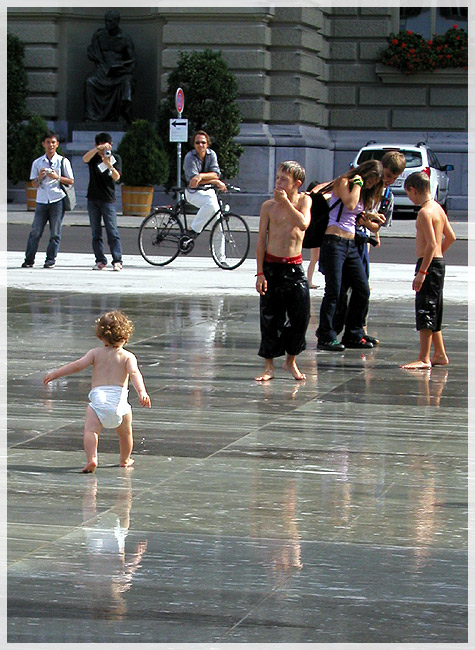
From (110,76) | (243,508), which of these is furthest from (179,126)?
(243,508)

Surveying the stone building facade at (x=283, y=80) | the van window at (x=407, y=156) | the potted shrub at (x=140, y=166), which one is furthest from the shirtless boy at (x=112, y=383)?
the stone building facade at (x=283, y=80)

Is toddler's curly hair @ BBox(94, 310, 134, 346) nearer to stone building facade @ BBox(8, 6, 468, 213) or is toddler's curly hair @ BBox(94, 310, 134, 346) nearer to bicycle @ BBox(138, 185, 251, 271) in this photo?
bicycle @ BBox(138, 185, 251, 271)

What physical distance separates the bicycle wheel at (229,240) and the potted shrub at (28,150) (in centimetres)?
1329

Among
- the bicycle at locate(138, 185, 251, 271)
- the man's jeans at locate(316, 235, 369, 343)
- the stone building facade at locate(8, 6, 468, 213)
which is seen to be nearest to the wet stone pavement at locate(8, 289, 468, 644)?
the man's jeans at locate(316, 235, 369, 343)

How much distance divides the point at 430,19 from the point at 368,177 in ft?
85.1

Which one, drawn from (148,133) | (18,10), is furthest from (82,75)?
(148,133)

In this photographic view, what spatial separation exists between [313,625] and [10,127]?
97.1 feet

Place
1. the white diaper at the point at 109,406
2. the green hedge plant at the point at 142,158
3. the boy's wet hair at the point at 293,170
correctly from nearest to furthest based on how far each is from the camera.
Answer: the white diaper at the point at 109,406 < the boy's wet hair at the point at 293,170 < the green hedge plant at the point at 142,158

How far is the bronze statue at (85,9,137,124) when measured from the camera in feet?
109

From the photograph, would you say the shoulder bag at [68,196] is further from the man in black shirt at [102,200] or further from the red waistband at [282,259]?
the red waistband at [282,259]

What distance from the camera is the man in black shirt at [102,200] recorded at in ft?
57.0

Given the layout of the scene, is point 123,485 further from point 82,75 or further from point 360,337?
point 82,75

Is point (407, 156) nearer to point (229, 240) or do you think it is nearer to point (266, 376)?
point (229, 240)

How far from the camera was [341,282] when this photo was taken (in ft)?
38.0
